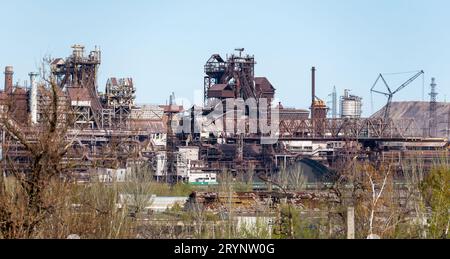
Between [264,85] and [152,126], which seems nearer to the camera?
[152,126]

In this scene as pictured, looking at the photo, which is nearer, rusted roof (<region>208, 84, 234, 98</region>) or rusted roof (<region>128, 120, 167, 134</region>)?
rusted roof (<region>128, 120, 167, 134</region>)

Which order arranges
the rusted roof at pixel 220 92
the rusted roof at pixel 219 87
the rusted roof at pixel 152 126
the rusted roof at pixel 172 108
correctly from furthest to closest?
the rusted roof at pixel 172 108 < the rusted roof at pixel 219 87 < the rusted roof at pixel 220 92 < the rusted roof at pixel 152 126

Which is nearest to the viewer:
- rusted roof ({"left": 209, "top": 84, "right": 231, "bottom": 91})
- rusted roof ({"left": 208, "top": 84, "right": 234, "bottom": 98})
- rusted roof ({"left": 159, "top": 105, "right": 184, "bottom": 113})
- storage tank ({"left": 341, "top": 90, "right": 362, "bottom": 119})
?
rusted roof ({"left": 208, "top": 84, "right": 234, "bottom": 98})

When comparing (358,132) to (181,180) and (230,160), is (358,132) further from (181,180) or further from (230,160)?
(181,180)

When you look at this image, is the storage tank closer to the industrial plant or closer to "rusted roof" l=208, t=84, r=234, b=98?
the industrial plant

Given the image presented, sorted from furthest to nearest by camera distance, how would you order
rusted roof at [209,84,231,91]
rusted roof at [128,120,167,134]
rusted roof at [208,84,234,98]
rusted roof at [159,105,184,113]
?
rusted roof at [159,105,184,113], rusted roof at [209,84,231,91], rusted roof at [208,84,234,98], rusted roof at [128,120,167,134]

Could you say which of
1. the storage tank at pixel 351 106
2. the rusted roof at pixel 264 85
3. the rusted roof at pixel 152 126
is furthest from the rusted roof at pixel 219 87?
the storage tank at pixel 351 106

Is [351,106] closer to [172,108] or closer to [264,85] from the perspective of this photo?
[264,85]

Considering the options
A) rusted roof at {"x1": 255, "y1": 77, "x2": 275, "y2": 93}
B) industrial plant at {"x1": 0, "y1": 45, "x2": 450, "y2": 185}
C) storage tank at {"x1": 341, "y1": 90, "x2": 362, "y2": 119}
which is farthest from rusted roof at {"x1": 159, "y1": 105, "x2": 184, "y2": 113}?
storage tank at {"x1": 341, "y1": 90, "x2": 362, "y2": 119}

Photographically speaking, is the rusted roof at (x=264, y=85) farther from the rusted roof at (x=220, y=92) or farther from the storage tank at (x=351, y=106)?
the storage tank at (x=351, y=106)

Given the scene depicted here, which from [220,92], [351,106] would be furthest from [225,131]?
[351,106]

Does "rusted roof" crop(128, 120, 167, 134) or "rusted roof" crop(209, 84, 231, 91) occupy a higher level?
"rusted roof" crop(209, 84, 231, 91)
